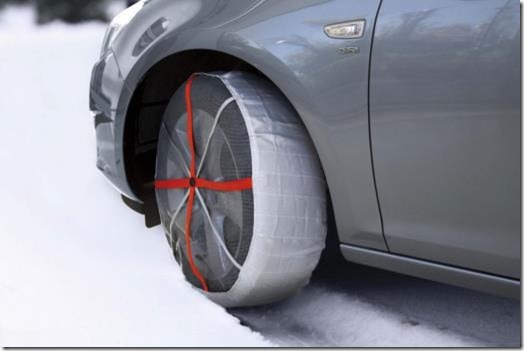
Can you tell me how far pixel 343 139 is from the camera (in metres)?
1.66

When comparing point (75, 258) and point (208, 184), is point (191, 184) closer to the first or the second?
point (208, 184)

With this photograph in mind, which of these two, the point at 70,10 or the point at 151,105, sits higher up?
the point at 151,105

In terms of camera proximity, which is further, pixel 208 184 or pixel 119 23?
pixel 119 23

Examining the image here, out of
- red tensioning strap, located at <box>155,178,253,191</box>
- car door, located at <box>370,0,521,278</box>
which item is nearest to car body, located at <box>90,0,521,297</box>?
car door, located at <box>370,0,521,278</box>

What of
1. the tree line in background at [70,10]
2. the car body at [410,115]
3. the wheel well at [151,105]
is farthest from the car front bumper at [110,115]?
the tree line in background at [70,10]

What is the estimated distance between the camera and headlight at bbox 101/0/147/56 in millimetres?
2293

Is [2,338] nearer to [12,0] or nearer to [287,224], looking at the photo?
[287,224]

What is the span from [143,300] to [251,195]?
55 cm

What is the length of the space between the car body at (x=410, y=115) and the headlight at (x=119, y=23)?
1.41ft

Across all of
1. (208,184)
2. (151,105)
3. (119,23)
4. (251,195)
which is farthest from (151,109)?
(251,195)

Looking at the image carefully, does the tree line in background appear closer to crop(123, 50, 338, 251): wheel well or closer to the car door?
crop(123, 50, 338, 251): wheel well

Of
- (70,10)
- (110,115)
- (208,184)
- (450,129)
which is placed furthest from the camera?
(70,10)

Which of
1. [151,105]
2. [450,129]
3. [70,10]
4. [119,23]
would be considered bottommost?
[70,10]

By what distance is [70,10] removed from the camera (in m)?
8.86
